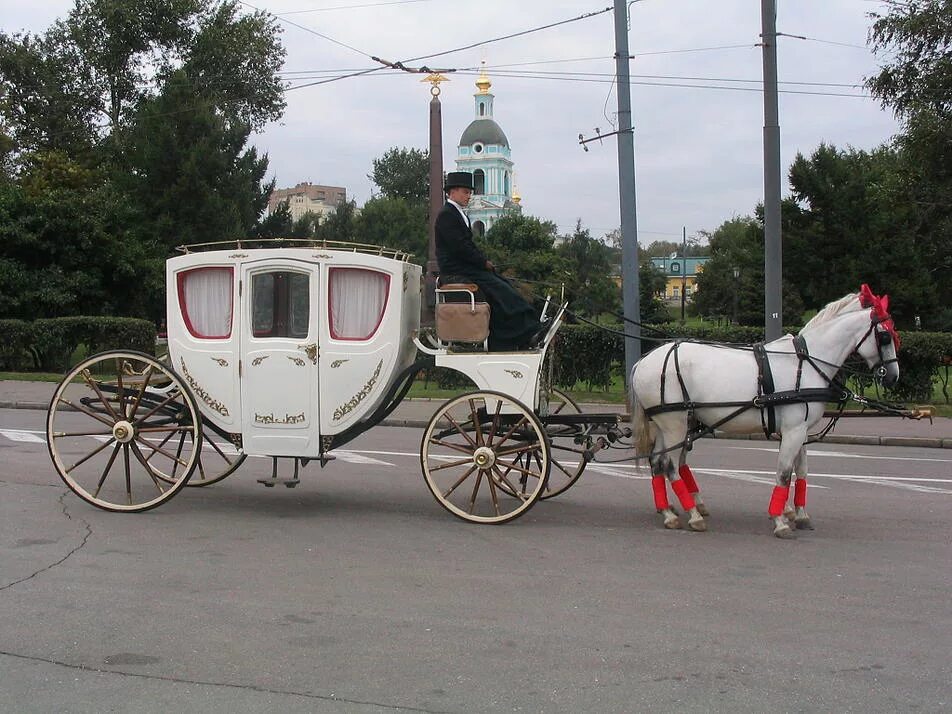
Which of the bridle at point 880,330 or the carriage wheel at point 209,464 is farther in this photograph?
the carriage wheel at point 209,464

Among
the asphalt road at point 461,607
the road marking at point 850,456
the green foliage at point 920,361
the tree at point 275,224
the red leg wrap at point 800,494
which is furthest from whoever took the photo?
the tree at point 275,224

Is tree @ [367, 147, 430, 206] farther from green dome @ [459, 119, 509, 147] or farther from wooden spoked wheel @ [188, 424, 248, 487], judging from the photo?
wooden spoked wheel @ [188, 424, 248, 487]

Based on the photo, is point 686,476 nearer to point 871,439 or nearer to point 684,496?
point 684,496

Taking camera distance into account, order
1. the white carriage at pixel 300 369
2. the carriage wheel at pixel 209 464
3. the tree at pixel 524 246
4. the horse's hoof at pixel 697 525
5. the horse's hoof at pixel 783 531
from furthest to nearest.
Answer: the tree at pixel 524 246, the carriage wheel at pixel 209 464, the white carriage at pixel 300 369, the horse's hoof at pixel 697 525, the horse's hoof at pixel 783 531

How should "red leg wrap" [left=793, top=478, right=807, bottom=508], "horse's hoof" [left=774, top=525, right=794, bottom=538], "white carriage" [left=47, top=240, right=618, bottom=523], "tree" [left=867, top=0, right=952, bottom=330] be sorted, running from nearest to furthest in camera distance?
1. "horse's hoof" [left=774, top=525, right=794, bottom=538]
2. "red leg wrap" [left=793, top=478, right=807, bottom=508]
3. "white carriage" [left=47, top=240, right=618, bottom=523]
4. "tree" [left=867, top=0, right=952, bottom=330]

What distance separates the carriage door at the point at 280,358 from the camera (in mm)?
8398

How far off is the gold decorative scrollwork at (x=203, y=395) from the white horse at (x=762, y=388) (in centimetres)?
340

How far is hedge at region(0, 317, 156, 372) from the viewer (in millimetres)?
24297

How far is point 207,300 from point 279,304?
0.70 metres

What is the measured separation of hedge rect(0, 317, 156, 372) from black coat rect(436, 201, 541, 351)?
58.2 feet

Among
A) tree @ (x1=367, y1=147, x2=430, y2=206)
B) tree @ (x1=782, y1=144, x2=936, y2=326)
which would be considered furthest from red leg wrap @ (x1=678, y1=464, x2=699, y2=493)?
tree @ (x1=367, y1=147, x2=430, y2=206)

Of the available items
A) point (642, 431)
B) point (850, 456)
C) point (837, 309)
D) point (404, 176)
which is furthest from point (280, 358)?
point (404, 176)

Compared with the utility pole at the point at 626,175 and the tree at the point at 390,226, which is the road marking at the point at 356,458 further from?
the tree at the point at 390,226

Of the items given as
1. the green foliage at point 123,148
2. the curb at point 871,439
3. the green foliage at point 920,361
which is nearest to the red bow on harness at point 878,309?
the curb at point 871,439
